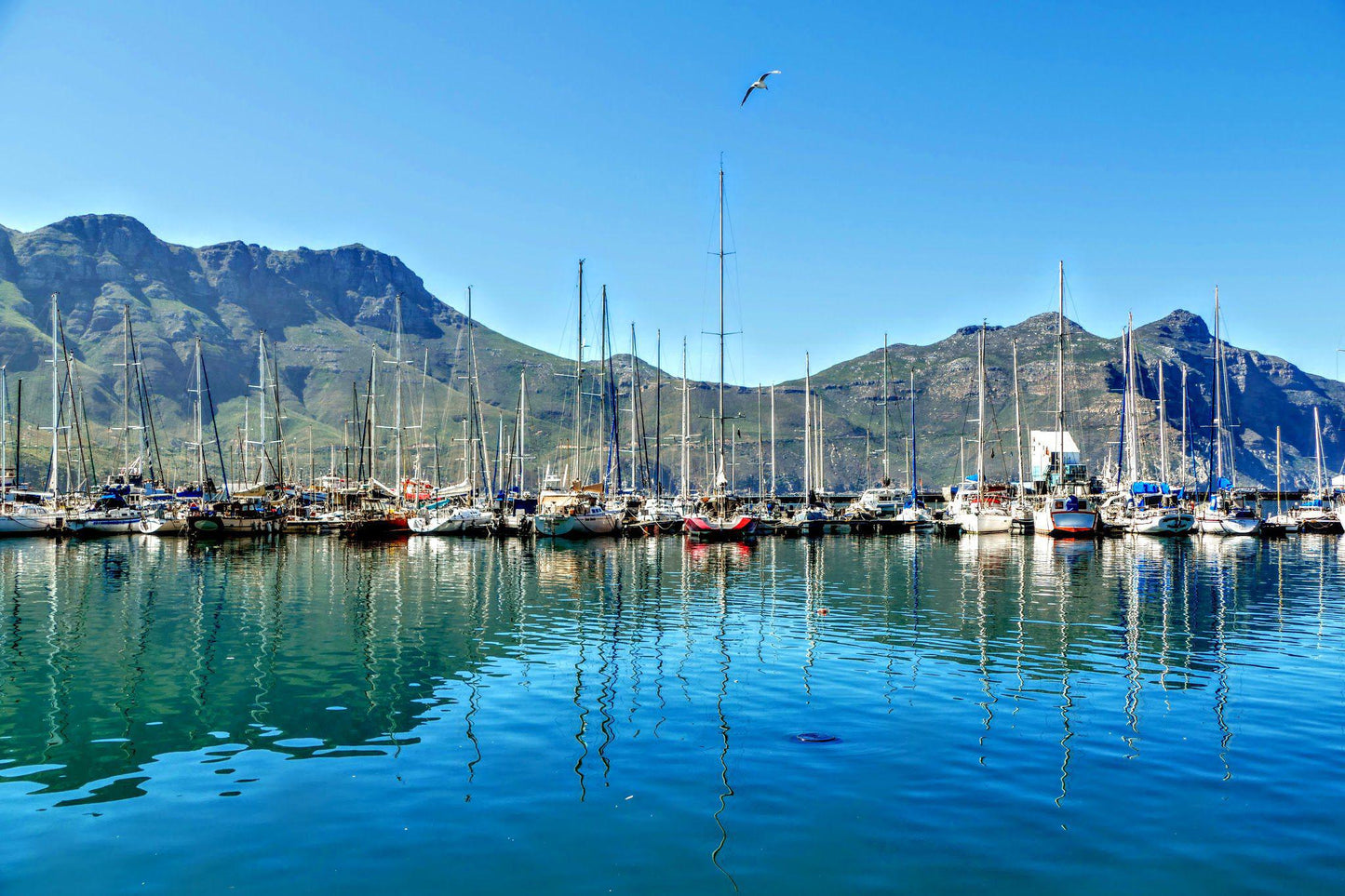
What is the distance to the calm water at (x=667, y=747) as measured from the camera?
12.9 metres

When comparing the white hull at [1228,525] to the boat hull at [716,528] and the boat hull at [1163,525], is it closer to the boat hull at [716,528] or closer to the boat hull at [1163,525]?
the boat hull at [1163,525]

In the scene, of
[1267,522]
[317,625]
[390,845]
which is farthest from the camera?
[1267,522]

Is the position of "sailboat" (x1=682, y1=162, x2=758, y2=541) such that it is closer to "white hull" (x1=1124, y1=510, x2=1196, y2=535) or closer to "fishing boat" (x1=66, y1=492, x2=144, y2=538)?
"white hull" (x1=1124, y1=510, x2=1196, y2=535)

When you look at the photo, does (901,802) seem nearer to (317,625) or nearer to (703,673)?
(703,673)

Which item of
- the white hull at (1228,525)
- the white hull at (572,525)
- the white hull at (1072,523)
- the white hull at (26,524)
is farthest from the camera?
the white hull at (1228,525)

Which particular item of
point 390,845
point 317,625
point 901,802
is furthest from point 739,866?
point 317,625

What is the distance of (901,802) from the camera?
49.8 ft

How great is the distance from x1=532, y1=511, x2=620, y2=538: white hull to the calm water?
46.8m

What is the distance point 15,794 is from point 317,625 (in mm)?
19332

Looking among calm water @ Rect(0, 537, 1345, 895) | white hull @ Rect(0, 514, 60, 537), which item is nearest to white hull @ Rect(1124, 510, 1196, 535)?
calm water @ Rect(0, 537, 1345, 895)

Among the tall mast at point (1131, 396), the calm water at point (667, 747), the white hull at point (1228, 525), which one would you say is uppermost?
the tall mast at point (1131, 396)

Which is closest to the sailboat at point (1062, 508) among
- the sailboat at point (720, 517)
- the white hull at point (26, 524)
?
the sailboat at point (720, 517)

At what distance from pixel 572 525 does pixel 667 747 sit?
70.4 meters

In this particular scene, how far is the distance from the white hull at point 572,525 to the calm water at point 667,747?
46814 millimetres
